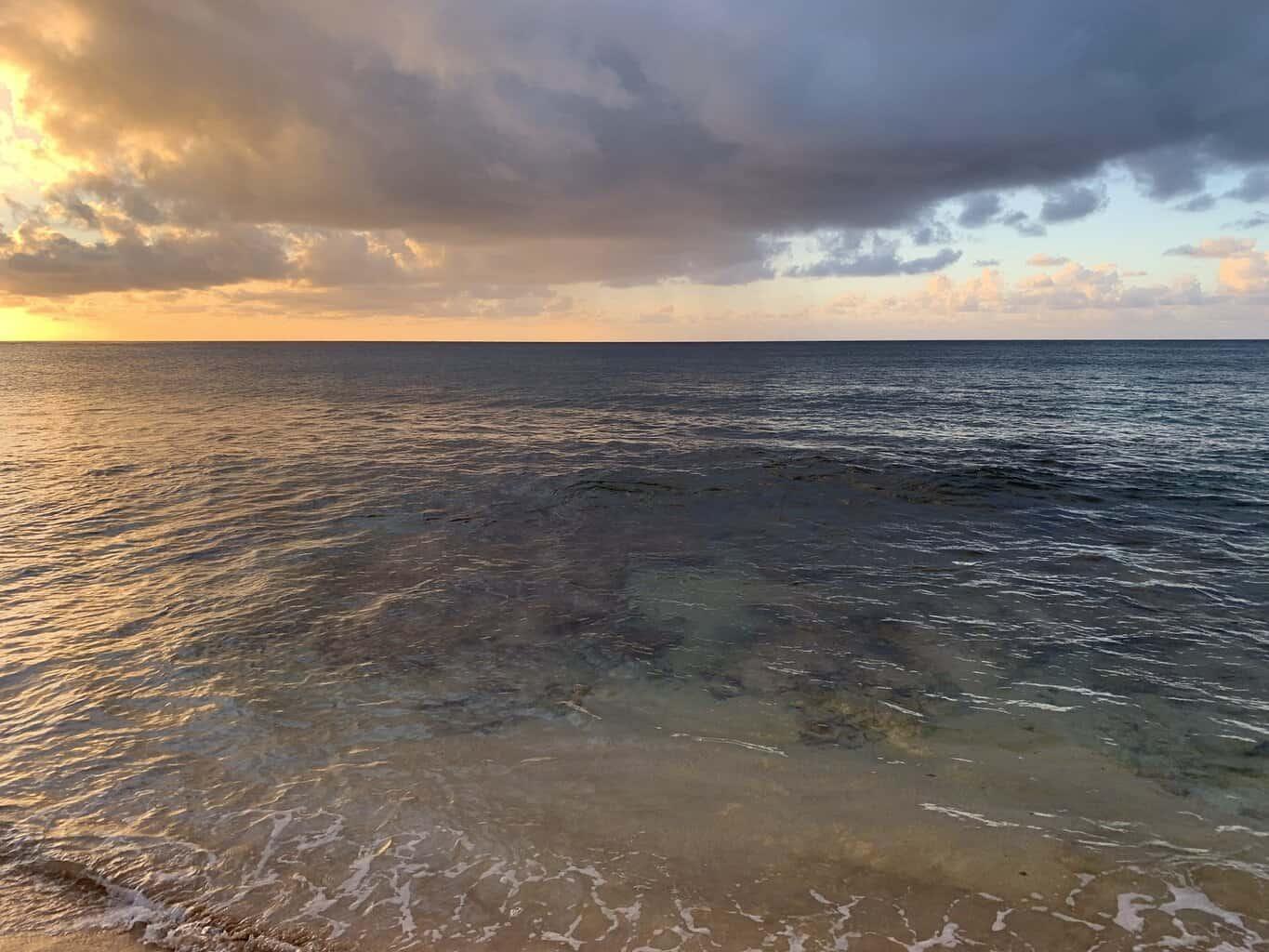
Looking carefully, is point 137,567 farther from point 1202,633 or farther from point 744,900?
point 1202,633

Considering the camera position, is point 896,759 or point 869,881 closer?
point 869,881

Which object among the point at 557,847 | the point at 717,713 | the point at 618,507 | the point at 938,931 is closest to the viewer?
the point at 938,931

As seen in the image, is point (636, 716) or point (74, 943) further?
point (636, 716)

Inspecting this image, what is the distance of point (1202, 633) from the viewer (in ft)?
44.5

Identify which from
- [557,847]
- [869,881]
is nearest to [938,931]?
[869,881]

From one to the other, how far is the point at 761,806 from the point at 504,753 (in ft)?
11.9

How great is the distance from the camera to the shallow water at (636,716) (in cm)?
Result: 689

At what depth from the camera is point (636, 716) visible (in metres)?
10.6

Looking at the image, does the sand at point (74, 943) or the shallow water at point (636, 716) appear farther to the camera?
the shallow water at point (636, 716)

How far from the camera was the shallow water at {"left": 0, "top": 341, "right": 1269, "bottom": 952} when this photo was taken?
689cm

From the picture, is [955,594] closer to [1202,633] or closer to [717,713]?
[1202,633]

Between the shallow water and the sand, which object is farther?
the shallow water

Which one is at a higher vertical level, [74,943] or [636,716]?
[74,943]

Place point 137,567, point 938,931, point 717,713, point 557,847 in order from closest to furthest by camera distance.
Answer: point 938,931 → point 557,847 → point 717,713 → point 137,567
